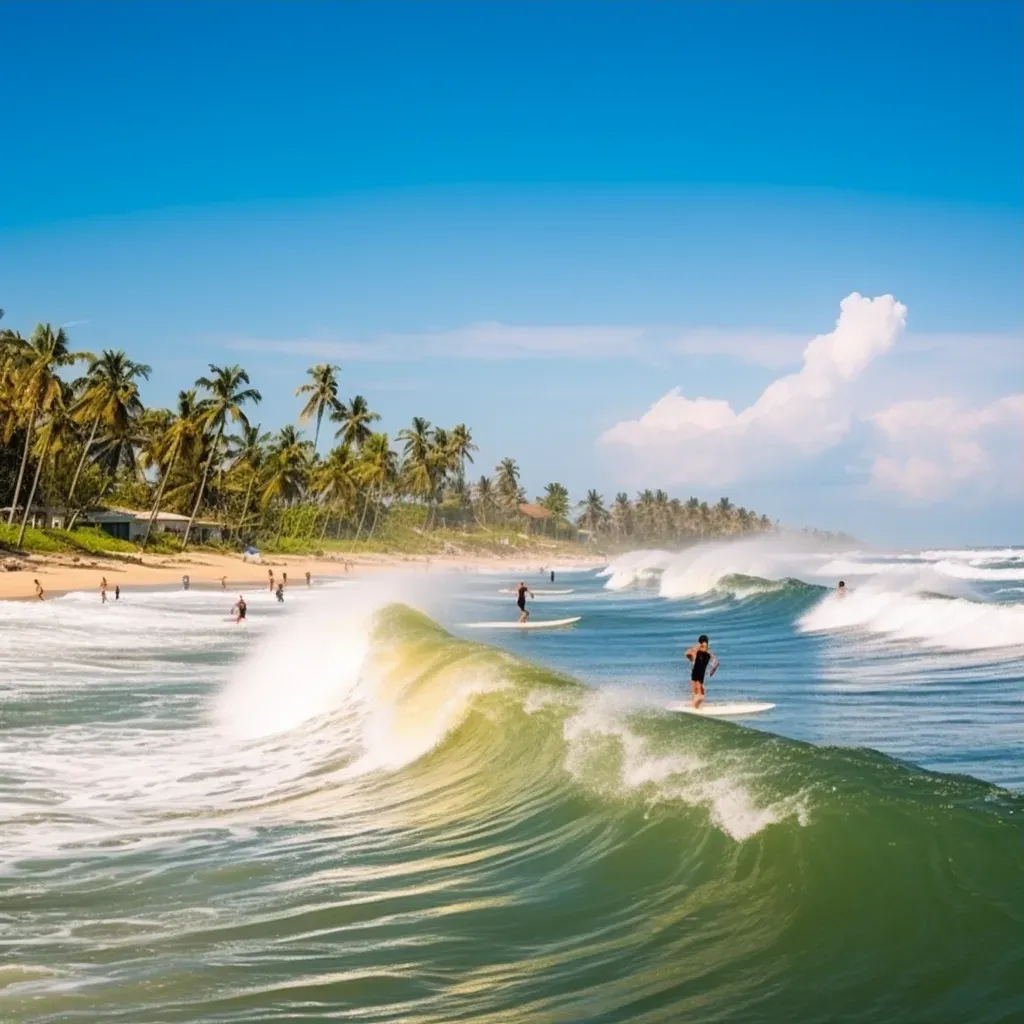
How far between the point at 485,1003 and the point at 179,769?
30.0 ft

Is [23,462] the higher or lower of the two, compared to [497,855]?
higher

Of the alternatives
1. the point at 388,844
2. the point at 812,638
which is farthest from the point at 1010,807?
the point at 812,638

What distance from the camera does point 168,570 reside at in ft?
237

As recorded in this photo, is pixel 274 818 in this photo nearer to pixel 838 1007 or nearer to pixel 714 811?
pixel 714 811

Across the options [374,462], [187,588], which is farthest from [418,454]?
[187,588]

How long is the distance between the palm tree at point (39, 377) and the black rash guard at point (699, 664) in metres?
54.6

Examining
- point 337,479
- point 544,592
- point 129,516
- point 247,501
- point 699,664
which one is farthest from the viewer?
point 337,479

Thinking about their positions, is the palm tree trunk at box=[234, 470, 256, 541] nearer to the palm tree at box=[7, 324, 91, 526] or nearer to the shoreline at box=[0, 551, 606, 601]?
the shoreline at box=[0, 551, 606, 601]

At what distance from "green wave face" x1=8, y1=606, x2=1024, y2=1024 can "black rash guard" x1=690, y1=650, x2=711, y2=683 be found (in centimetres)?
753

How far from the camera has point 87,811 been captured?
11516 millimetres

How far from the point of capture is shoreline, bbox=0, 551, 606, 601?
56.7 m

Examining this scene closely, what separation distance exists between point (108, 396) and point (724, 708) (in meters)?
66.7

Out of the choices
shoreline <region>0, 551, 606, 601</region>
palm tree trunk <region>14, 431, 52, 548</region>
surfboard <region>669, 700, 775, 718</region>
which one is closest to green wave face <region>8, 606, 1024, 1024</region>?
surfboard <region>669, 700, 775, 718</region>

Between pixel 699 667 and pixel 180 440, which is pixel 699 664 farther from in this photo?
pixel 180 440
